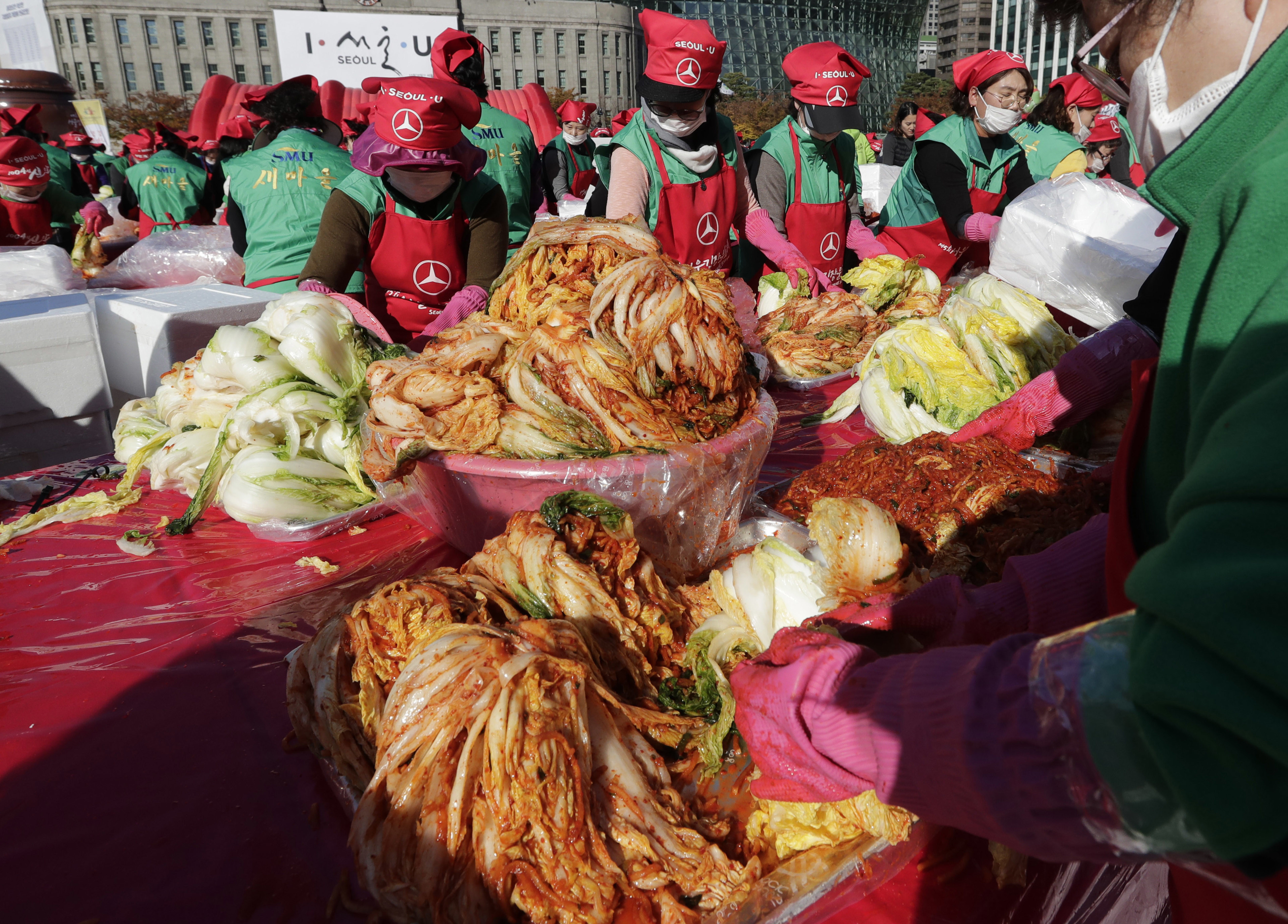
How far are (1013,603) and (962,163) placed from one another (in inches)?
208

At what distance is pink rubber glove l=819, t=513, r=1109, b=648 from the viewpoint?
4.48ft

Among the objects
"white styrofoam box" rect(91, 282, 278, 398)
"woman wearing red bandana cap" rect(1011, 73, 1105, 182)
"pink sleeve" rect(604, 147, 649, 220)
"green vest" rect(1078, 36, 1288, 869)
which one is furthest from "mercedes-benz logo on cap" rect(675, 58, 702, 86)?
"woman wearing red bandana cap" rect(1011, 73, 1105, 182)

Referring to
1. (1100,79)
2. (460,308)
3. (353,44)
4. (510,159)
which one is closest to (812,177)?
(510,159)

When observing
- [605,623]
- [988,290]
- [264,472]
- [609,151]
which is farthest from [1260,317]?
[609,151]

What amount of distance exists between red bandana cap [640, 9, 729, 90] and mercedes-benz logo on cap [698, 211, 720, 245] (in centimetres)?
79

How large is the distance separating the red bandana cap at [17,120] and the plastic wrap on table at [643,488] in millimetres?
11231

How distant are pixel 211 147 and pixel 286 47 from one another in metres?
24.4

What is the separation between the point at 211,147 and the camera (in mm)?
14680

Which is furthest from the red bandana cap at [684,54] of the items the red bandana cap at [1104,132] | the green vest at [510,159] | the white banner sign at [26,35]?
the white banner sign at [26,35]

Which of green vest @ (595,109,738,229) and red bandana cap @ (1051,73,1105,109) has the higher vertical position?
red bandana cap @ (1051,73,1105,109)

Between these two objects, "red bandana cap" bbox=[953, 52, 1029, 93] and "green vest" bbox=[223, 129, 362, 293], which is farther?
"red bandana cap" bbox=[953, 52, 1029, 93]

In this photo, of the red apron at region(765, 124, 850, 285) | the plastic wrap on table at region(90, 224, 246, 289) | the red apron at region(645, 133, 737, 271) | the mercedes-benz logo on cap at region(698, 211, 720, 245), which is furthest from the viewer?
the plastic wrap on table at region(90, 224, 246, 289)

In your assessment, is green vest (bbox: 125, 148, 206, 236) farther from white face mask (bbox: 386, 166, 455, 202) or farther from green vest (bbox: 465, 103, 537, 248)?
white face mask (bbox: 386, 166, 455, 202)

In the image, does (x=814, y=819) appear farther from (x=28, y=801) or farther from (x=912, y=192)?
(x=912, y=192)
